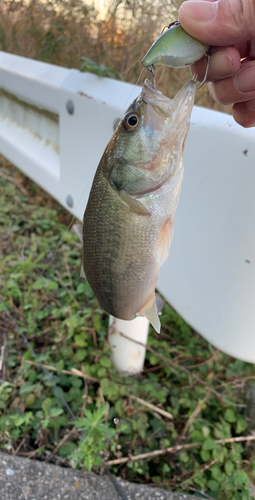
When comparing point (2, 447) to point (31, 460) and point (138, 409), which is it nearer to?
point (31, 460)

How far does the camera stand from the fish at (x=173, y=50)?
0.86 meters

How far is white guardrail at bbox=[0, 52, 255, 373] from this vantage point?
1368 millimetres

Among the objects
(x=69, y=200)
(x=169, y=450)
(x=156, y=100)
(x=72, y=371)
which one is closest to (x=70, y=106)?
(x=69, y=200)

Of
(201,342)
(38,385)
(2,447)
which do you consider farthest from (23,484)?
(201,342)

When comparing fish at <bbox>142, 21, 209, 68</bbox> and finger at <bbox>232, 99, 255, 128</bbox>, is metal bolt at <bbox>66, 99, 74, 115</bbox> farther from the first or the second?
fish at <bbox>142, 21, 209, 68</bbox>

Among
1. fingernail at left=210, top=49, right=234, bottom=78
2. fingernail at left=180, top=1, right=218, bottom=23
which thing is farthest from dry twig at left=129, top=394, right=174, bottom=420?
fingernail at left=180, top=1, right=218, bottom=23

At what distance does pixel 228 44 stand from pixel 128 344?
1.73m

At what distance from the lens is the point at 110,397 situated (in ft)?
7.02

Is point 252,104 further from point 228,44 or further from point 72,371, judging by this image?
point 72,371

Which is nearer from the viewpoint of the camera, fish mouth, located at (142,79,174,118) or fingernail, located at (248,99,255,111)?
fish mouth, located at (142,79,174,118)

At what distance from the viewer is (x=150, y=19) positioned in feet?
7.59

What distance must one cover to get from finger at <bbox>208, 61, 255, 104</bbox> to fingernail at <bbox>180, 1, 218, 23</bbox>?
322 mm

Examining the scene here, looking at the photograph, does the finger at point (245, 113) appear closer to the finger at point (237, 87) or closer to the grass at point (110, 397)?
the finger at point (237, 87)

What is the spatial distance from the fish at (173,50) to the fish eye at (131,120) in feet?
0.57
